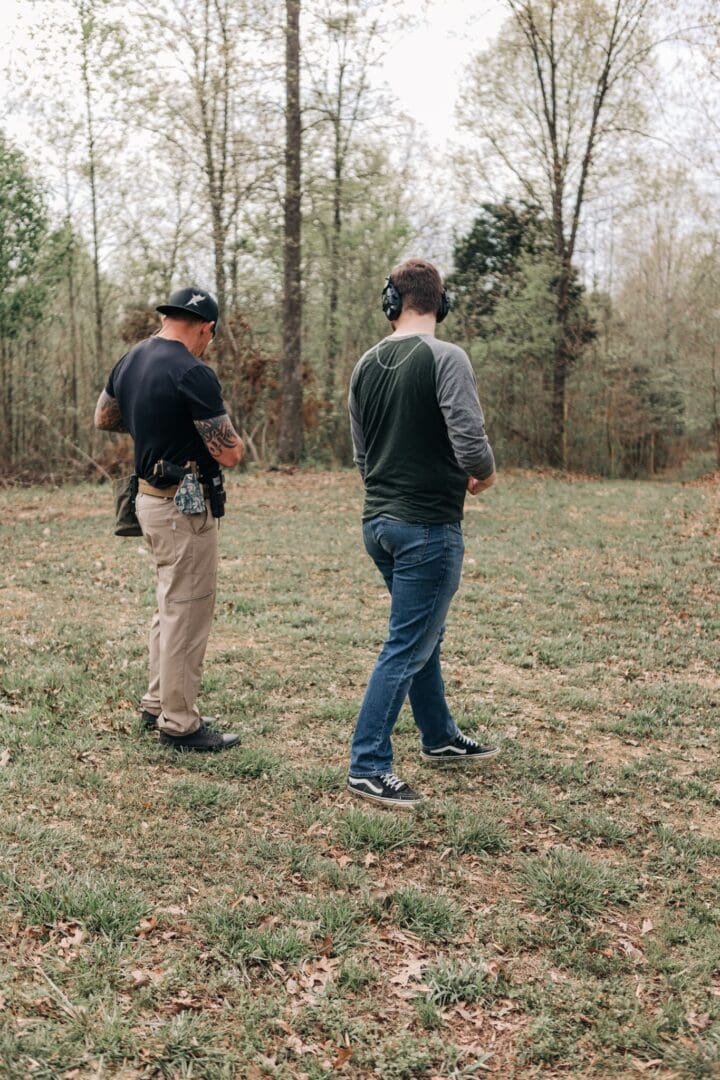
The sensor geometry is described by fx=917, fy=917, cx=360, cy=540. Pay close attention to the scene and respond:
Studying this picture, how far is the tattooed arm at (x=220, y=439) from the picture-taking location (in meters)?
3.97

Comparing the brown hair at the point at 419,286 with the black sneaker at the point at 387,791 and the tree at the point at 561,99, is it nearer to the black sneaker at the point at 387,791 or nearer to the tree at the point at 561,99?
the black sneaker at the point at 387,791

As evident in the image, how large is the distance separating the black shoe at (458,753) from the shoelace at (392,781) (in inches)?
19.5

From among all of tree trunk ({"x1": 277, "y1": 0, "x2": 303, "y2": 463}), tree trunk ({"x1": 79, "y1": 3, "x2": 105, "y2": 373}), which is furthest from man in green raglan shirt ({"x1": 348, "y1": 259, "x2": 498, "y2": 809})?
tree trunk ({"x1": 79, "y1": 3, "x2": 105, "y2": 373})

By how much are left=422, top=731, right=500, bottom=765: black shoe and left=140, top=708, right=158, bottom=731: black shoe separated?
1.37m

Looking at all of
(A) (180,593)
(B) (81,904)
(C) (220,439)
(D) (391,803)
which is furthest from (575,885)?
(C) (220,439)

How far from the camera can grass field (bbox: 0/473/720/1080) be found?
255cm

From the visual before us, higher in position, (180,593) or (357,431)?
(357,431)

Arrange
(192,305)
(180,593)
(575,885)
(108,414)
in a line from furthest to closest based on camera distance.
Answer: (108,414) → (180,593) → (192,305) → (575,885)

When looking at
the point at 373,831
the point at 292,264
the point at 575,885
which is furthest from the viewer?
the point at 292,264

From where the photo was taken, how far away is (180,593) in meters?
4.18

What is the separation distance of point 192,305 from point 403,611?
163 centimetres

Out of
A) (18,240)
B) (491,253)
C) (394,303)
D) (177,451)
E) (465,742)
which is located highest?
(491,253)

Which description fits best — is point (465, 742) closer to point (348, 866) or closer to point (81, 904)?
point (348, 866)

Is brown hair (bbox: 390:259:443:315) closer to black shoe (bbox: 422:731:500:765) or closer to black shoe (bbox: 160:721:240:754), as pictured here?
black shoe (bbox: 422:731:500:765)
